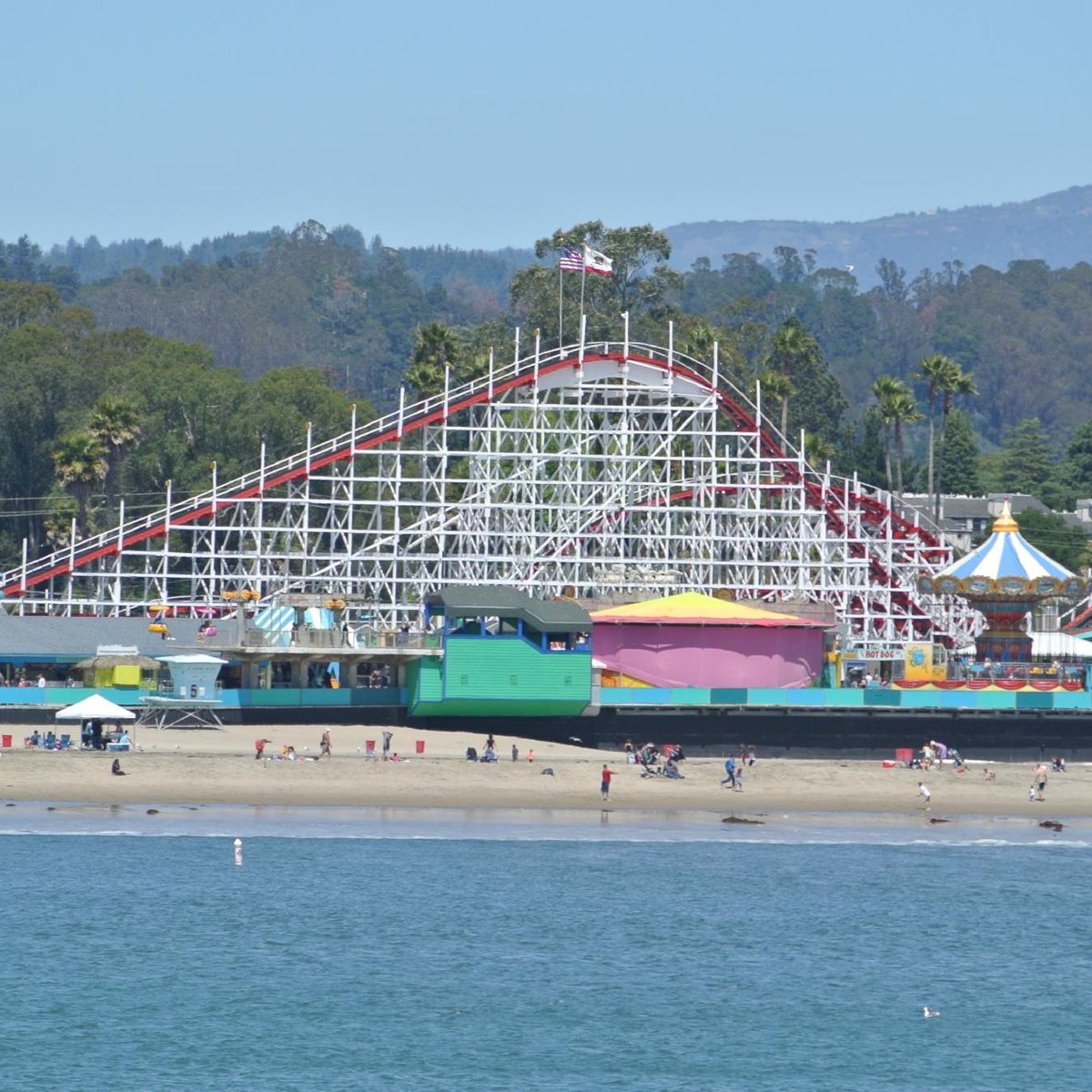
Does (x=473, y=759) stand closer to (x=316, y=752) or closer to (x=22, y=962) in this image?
(x=316, y=752)

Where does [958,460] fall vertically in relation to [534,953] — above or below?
above

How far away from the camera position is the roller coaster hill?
78312 mm

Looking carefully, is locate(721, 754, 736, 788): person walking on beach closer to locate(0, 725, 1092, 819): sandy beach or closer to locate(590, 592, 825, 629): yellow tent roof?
locate(0, 725, 1092, 819): sandy beach

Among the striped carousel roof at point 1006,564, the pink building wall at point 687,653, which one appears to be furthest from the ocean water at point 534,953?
the striped carousel roof at point 1006,564

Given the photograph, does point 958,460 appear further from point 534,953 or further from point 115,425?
point 534,953

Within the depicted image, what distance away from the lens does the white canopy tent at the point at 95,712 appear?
62062mm

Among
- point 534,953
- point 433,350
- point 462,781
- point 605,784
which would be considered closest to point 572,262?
point 462,781

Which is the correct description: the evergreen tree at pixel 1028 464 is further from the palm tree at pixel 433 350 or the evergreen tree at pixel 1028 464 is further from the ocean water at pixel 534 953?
the ocean water at pixel 534 953

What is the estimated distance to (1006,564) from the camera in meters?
78.7

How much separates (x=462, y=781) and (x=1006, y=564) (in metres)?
24.7

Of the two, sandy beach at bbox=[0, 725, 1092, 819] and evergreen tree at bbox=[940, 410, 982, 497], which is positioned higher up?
evergreen tree at bbox=[940, 410, 982, 497]

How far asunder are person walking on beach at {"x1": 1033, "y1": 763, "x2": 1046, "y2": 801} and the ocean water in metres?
2.93

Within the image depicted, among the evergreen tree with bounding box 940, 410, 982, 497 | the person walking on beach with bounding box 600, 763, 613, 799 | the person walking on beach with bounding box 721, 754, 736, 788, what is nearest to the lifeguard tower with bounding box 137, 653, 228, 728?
the person walking on beach with bounding box 600, 763, 613, 799

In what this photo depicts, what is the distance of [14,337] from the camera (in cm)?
12312
